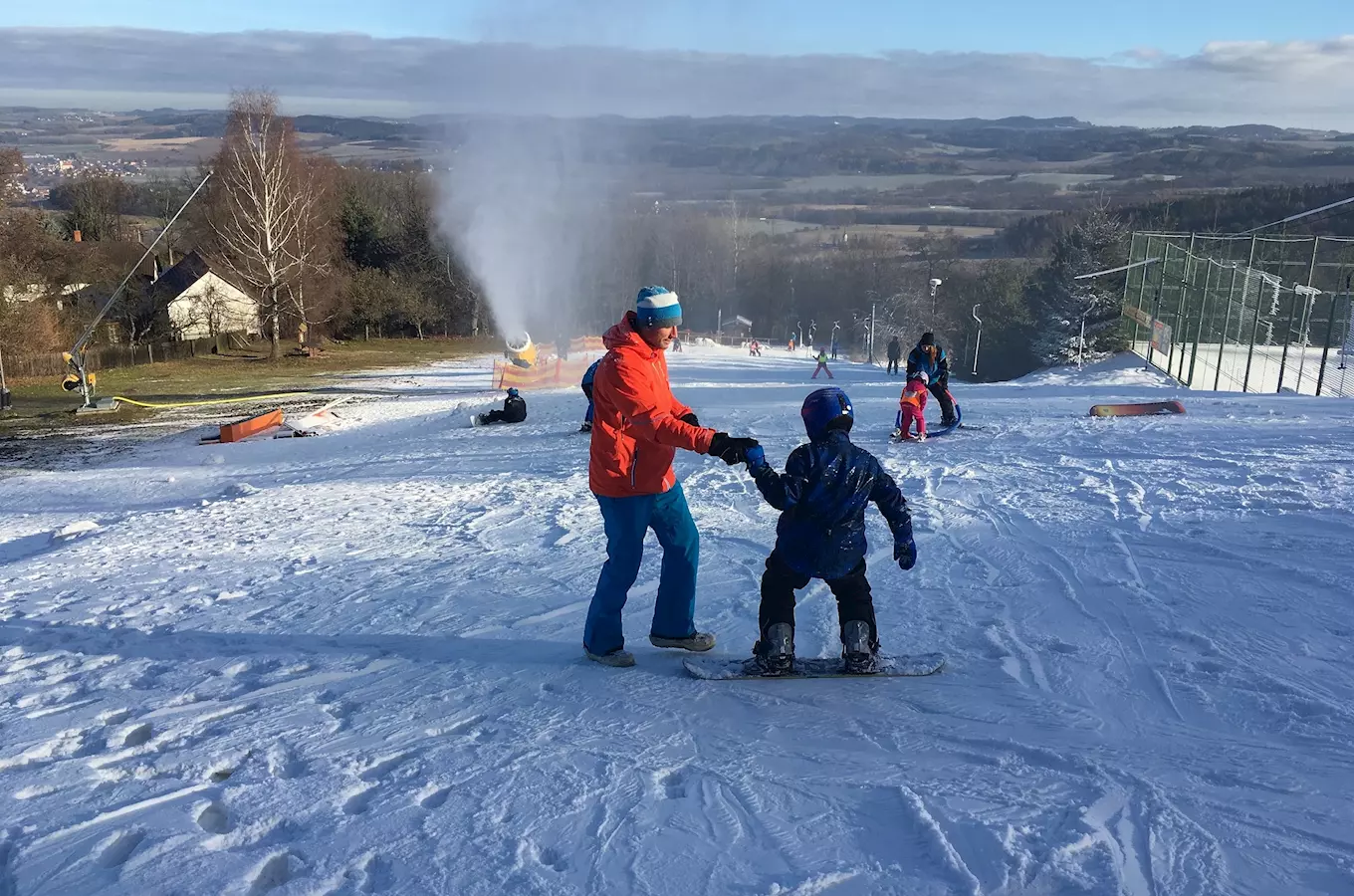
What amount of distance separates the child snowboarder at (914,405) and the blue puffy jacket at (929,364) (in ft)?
0.36

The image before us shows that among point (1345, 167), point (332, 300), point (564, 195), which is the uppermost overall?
point (1345, 167)

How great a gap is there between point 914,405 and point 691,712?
8.30m

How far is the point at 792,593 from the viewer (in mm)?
4535

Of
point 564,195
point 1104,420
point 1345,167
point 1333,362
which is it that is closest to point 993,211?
point 1345,167

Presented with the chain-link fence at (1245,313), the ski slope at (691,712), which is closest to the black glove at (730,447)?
the ski slope at (691,712)

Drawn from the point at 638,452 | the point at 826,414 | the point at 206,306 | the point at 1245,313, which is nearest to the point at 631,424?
the point at 638,452

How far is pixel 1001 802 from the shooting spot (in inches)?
135

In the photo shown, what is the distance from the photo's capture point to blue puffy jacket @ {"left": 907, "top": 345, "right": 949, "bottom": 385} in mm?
11883

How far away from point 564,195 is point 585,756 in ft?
109

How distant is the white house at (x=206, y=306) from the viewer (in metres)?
41.6

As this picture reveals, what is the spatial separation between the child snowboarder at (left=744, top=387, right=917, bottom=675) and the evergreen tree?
139 feet

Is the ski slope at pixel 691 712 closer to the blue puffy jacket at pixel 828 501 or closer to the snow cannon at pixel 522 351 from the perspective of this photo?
the blue puffy jacket at pixel 828 501

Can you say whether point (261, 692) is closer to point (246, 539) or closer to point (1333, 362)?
point (246, 539)

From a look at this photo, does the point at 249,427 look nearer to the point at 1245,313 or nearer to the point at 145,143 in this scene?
the point at 1245,313
